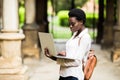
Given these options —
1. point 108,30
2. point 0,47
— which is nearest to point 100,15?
point 108,30

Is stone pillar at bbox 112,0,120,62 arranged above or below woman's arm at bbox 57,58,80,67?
below

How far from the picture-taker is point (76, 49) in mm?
4141

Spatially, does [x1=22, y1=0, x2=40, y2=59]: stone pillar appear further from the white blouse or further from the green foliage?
the green foliage

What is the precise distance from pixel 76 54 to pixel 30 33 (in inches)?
392

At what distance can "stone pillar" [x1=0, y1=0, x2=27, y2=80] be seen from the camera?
30.4 feet

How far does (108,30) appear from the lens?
16297mm

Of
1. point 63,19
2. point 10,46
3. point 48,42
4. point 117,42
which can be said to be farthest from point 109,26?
point 48,42

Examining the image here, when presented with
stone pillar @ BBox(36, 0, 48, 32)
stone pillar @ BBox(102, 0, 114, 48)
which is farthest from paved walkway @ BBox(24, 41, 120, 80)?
stone pillar @ BBox(36, 0, 48, 32)

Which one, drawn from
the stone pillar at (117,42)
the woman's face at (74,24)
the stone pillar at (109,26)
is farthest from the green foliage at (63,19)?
the woman's face at (74,24)

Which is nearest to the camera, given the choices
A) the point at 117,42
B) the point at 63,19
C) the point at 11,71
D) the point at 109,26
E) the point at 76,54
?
the point at 76,54

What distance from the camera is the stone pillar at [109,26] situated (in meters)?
16.2

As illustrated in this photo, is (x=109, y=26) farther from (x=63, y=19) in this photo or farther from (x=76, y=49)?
(x=76, y=49)

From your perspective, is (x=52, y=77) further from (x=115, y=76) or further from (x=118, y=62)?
(x=118, y=62)

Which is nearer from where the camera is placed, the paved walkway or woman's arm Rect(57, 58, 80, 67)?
woman's arm Rect(57, 58, 80, 67)
